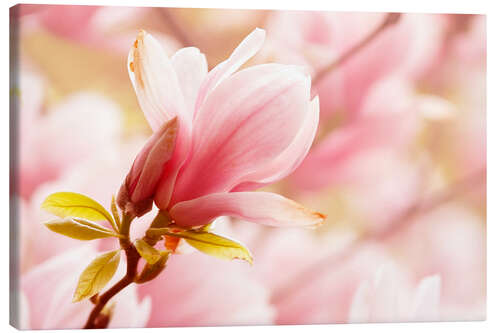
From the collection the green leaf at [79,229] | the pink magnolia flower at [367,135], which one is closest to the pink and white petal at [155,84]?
the green leaf at [79,229]

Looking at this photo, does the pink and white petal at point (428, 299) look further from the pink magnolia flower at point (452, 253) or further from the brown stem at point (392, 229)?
the brown stem at point (392, 229)

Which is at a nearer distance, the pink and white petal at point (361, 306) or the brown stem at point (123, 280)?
the brown stem at point (123, 280)

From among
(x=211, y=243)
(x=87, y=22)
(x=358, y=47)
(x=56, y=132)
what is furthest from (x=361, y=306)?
(x=87, y=22)

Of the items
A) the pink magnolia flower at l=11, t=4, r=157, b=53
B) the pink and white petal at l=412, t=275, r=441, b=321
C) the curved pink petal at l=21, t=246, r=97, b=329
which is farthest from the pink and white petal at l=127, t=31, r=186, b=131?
the pink and white petal at l=412, t=275, r=441, b=321

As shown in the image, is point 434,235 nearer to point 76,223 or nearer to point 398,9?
point 398,9

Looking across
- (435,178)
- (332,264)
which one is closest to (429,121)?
(435,178)

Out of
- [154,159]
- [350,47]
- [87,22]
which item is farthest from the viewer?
[350,47]

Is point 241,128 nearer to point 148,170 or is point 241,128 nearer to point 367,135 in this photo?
point 148,170
